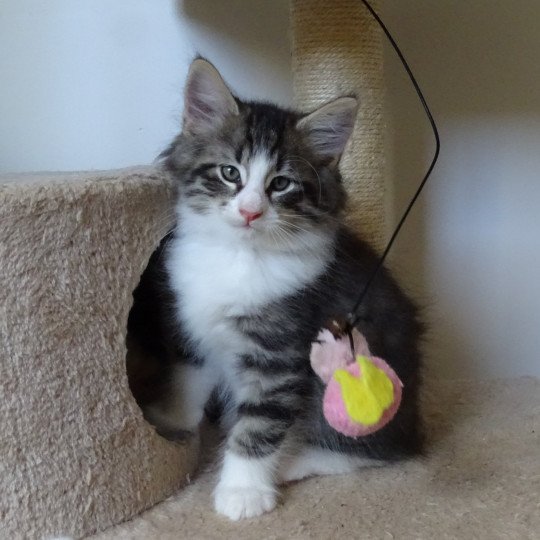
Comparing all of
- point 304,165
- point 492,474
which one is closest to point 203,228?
point 304,165

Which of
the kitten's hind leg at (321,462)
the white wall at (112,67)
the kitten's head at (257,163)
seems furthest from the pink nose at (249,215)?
the white wall at (112,67)

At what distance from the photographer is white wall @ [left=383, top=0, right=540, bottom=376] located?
1829 millimetres

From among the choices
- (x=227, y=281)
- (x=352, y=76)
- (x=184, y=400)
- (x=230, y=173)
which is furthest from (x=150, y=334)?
(x=352, y=76)

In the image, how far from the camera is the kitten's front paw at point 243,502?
3.67ft

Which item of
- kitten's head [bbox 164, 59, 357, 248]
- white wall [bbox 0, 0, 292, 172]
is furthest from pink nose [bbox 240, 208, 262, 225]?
white wall [bbox 0, 0, 292, 172]

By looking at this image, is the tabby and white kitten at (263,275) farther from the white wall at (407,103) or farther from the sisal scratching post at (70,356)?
the white wall at (407,103)

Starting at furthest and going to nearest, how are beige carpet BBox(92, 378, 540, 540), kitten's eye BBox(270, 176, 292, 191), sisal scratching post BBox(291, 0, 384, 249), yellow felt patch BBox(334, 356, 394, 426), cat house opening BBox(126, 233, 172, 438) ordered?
sisal scratching post BBox(291, 0, 384, 249) → cat house opening BBox(126, 233, 172, 438) → kitten's eye BBox(270, 176, 292, 191) → beige carpet BBox(92, 378, 540, 540) → yellow felt patch BBox(334, 356, 394, 426)

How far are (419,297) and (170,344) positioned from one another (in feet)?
2.89

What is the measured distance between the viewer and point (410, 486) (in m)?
1.22

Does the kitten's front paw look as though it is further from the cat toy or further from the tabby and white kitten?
the cat toy

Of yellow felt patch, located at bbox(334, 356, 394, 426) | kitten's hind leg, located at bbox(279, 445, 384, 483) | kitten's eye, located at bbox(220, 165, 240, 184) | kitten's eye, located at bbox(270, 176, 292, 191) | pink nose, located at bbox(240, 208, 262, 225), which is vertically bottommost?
kitten's hind leg, located at bbox(279, 445, 384, 483)

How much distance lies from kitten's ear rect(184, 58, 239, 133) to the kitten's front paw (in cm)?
65

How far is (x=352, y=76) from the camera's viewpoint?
4.75 feet

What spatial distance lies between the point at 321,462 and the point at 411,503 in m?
0.19
